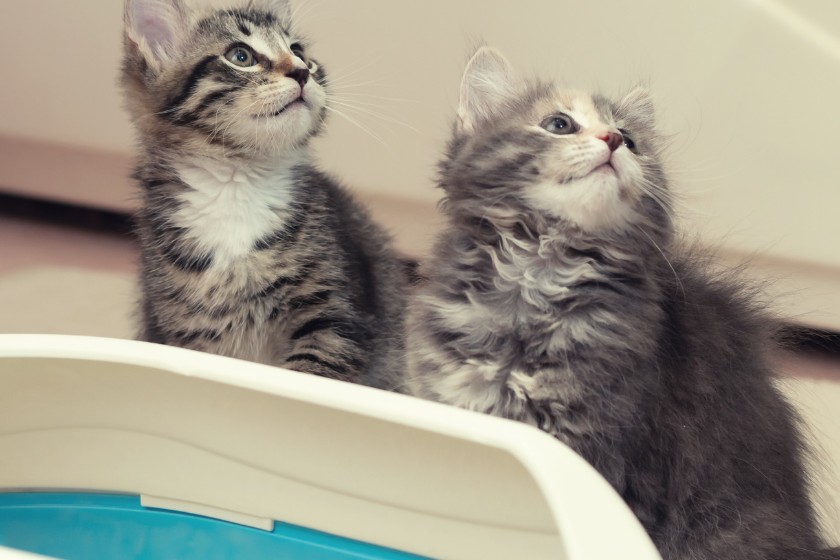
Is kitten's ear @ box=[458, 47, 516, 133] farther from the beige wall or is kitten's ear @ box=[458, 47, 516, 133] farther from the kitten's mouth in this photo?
the beige wall

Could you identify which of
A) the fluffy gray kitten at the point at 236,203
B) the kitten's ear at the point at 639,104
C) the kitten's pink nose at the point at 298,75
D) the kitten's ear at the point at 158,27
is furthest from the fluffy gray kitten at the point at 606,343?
the kitten's ear at the point at 158,27

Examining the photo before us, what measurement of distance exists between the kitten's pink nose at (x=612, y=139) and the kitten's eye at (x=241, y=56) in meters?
0.63

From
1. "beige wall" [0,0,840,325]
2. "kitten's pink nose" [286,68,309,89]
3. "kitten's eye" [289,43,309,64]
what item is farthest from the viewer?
"beige wall" [0,0,840,325]

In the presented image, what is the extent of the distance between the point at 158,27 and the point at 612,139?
0.84 meters

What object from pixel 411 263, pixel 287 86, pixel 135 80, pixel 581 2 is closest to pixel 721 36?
pixel 581 2

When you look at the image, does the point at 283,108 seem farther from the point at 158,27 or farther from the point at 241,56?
the point at 158,27

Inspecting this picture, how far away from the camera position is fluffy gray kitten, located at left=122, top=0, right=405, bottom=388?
3.64 feet

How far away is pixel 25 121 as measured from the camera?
200 centimetres

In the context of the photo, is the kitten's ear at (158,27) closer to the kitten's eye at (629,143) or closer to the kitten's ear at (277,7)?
the kitten's ear at (277,7)

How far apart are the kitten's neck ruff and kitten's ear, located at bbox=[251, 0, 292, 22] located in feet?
1.27

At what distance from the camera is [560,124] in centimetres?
95

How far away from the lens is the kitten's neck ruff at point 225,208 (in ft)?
3.79

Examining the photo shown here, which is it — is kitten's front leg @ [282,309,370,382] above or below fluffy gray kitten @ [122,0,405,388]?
below

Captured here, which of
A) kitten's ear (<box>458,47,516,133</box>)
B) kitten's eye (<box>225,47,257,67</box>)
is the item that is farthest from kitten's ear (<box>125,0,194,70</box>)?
kitten's ear (<box>458,47,516,133</box>)
